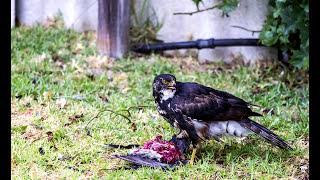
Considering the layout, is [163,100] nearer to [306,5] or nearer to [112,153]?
[112,153]

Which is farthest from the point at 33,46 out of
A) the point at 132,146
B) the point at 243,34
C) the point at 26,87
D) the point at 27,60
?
the point at 132,146

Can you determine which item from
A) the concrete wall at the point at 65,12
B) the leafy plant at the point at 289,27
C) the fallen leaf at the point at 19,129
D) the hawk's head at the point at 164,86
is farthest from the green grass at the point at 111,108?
the hawk's head at the point at 164,86

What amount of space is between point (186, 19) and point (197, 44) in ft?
1.45

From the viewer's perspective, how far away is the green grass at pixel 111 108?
396 cm

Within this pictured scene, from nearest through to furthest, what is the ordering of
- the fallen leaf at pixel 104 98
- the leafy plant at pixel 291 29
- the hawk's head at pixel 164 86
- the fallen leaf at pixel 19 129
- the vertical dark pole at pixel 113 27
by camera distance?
1. the hawk's head at pixel 164 86
2. the fallen leaf at pixel 19 129
3. the fallen leaf at pixel 104 98
4. the leafy plant at pixel 291 29
5. the vertical dark pole at pixel 113 27

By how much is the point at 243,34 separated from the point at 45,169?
3.67 m

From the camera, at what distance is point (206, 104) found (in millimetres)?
4023

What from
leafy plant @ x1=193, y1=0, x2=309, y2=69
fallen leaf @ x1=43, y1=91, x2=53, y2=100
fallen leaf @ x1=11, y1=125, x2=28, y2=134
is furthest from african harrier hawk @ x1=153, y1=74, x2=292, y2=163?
leafy plant @ x1=193, y1=0, x2=309, y2=69

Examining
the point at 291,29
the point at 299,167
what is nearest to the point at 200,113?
the point at 299,167

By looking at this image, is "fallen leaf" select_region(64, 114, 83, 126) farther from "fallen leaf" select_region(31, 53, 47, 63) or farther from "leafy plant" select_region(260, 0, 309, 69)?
"leafy plant" select_region(260, 0, 309, 69)

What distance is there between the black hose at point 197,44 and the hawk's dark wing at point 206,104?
8.78ft

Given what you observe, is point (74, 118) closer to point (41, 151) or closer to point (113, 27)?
point (41, 151)

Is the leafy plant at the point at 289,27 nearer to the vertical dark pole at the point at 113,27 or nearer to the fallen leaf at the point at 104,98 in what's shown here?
the vertical dark pole at the point at 113,27

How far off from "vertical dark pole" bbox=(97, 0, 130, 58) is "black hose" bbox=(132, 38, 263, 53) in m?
A: 0.27
